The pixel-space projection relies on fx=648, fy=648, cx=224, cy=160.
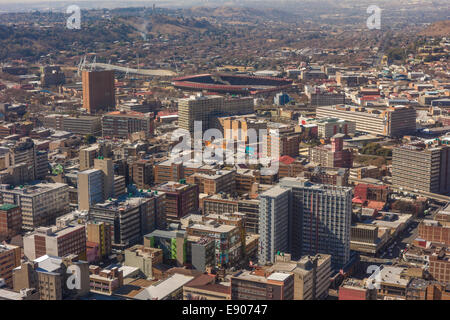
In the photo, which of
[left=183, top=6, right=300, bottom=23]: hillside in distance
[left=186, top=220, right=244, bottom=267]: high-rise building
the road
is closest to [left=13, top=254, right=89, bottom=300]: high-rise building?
[left=186, top=220, right=244, bottom=267]: high-rise building

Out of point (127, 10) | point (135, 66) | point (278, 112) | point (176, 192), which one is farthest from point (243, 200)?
point (127, 10)

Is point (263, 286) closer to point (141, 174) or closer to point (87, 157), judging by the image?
point (141, 174)

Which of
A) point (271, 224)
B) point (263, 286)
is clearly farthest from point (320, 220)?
point (263, 286)

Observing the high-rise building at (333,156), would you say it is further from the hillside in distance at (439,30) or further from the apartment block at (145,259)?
the hillside in distance at (439,30)

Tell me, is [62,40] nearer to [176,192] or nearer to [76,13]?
[76,13]

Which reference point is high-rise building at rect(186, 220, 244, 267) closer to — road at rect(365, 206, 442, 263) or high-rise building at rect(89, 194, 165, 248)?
high-rise building at rect(89, 194, 165, 248)
